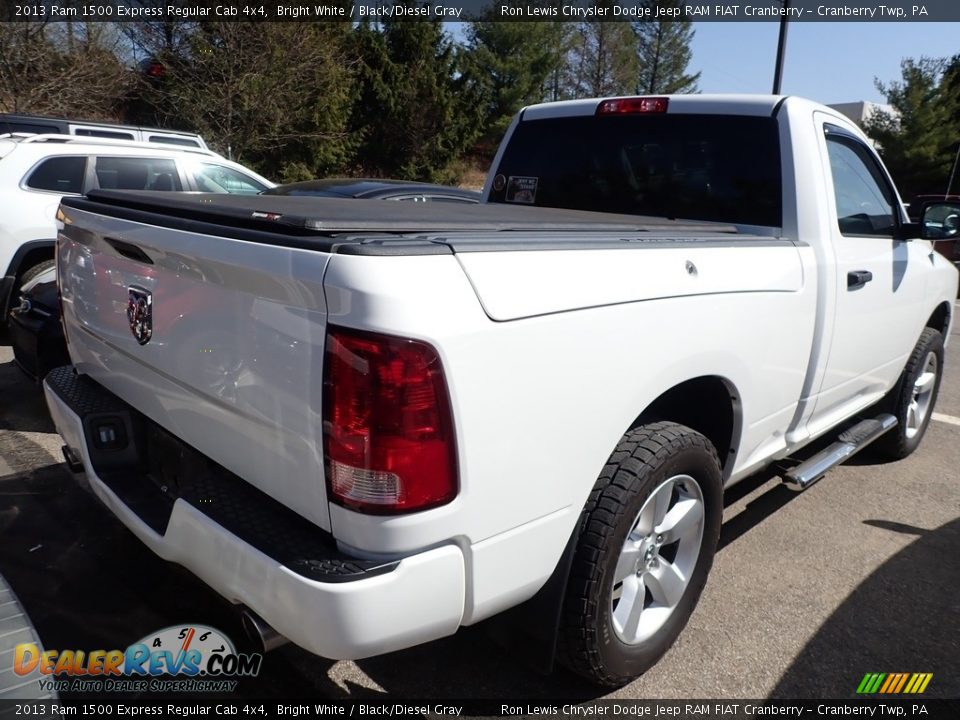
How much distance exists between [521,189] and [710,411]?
→ 1930mm

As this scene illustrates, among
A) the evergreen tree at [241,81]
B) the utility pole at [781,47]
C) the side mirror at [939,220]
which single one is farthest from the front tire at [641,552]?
the evergreen tree at [241,81]

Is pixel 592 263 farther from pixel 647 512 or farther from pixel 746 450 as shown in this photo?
pixel 746 450

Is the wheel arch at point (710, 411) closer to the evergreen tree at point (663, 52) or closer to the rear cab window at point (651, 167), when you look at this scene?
the rear cab window at point (651, 167)

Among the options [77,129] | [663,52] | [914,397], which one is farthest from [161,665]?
[663,52]

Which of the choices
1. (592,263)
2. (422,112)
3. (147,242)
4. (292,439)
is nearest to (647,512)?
(592,263)

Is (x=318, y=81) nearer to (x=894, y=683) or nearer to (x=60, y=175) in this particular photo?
(x=60, y=175)

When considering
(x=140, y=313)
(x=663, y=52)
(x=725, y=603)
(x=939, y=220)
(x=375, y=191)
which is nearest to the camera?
(x=140, y=313)

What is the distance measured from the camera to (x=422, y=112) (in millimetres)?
28281

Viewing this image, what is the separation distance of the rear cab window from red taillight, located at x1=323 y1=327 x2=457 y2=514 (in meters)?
2.10

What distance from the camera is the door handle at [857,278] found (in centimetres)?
305

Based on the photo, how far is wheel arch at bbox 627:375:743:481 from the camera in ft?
8.05

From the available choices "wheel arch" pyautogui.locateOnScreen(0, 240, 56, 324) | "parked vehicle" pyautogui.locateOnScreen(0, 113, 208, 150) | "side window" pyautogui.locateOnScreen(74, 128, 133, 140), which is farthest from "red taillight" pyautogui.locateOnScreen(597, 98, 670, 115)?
"side window" pyautogui.locateOnScreen(74, 128, 133, 140)

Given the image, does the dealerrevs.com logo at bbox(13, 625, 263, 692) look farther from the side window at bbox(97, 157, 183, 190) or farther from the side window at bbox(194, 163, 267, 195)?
the side window at bbox(194, 163, 267, 195)

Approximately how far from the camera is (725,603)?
291cm
